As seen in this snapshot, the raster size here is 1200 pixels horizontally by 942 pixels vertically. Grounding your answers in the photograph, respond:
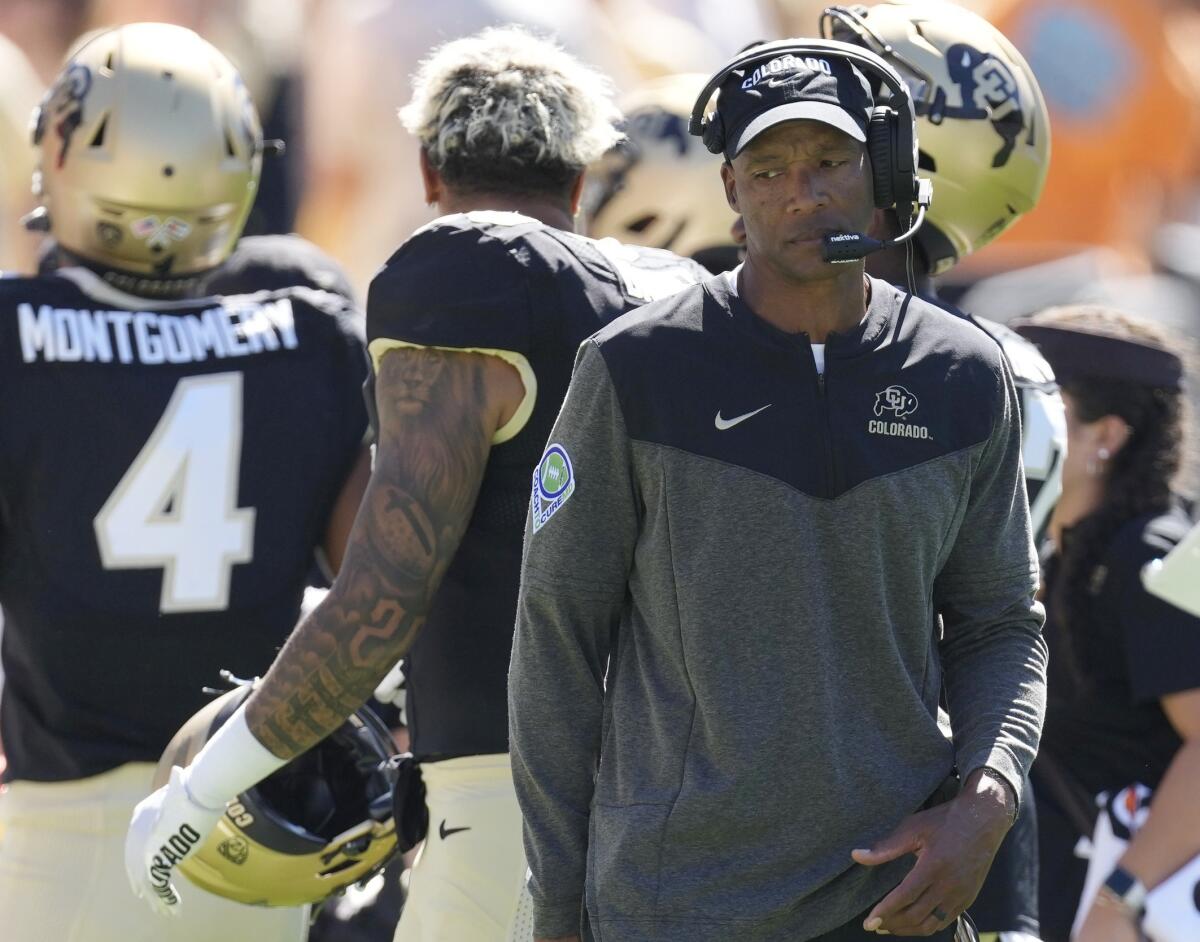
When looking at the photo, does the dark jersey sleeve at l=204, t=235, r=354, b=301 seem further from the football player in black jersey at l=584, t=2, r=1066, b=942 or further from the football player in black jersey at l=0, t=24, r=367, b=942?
the football player in black jersey at l=584, t=2, r=1066, b=942

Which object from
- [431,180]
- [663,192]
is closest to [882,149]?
[431,180]

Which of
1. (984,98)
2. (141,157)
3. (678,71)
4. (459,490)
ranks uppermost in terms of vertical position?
(984,98)

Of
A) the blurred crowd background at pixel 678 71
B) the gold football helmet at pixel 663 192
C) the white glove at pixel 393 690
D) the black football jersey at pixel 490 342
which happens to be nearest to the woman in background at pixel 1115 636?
the gold football helmet at pixel 663 192

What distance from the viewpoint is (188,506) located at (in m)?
3.66

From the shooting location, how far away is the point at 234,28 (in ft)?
28.4

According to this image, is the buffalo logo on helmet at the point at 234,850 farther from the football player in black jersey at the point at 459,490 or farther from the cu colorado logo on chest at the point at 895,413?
the cu colorado logo on chest at the point at 895,413

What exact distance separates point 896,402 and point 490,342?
27.8 inches

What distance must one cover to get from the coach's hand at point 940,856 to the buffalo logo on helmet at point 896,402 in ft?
1.53

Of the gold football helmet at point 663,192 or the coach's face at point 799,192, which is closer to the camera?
the coach's face at point 799,192

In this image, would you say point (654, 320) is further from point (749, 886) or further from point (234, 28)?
point (234, 28)

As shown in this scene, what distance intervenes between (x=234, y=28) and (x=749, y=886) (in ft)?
23.2

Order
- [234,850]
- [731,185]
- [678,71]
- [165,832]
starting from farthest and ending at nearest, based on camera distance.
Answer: [678,71] → [234,850] → [165,832] → [731,185]

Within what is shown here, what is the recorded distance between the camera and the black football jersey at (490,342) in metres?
2.84

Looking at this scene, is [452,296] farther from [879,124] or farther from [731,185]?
[879,124]
